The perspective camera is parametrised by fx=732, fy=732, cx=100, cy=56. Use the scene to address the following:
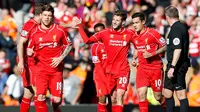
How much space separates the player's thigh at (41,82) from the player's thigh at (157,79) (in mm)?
2144

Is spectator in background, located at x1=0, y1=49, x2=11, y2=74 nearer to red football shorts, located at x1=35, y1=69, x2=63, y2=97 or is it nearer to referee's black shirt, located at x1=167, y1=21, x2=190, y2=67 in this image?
red football shorts, located at x1=35, y1=69, x2=63, y2=97

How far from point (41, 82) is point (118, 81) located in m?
1.59

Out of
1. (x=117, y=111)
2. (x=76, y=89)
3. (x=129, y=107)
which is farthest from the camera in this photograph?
(x=76, y=89)

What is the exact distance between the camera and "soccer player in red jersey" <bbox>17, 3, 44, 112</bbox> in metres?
13.8

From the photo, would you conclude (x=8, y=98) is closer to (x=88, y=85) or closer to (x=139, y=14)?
(x=88, y=85)

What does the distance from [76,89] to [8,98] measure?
5.59 feet

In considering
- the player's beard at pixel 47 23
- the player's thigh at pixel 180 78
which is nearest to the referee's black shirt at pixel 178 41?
the player's thigh at pixel 180 78

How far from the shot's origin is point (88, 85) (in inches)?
710

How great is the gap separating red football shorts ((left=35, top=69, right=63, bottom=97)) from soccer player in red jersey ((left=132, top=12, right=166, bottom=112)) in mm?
1663

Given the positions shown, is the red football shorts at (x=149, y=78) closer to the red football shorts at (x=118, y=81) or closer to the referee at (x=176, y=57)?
the red football shorts at (x=118, y=81)

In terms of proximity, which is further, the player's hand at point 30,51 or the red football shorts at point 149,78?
the red football shorts at point 149,78

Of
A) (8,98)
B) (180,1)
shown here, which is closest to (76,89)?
(8,98)

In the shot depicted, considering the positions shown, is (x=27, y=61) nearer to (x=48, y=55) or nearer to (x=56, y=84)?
(x=48, y=55)

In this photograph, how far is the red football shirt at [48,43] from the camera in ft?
44.9
